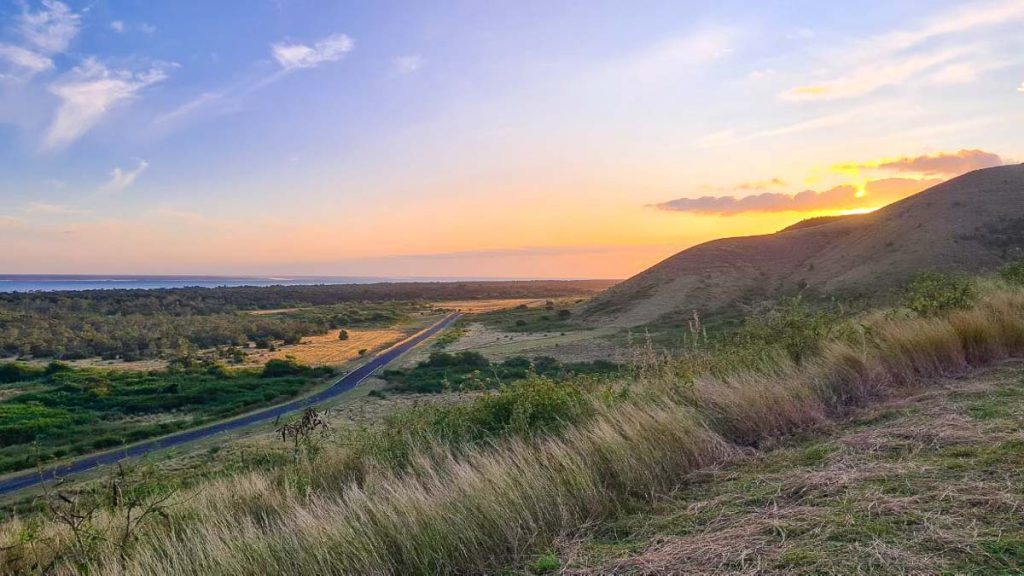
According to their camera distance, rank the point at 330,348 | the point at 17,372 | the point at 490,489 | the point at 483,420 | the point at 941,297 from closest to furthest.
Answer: the point at 490,489 → the point at 483,420 → the point at 941,297 → the point at 17,372 → the point at 330,348

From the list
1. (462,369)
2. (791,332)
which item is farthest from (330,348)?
(791,332)

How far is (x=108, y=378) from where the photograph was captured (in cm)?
3381

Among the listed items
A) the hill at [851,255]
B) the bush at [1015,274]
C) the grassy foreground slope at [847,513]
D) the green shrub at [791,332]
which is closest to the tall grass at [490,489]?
the grassy foreground slope at [847,513]

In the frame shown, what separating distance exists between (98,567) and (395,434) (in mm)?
3259

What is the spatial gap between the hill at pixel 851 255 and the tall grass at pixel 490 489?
32474 millimetres

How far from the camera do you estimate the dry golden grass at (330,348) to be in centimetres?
4272

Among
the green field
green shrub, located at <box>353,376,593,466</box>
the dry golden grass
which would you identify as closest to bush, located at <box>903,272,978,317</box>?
green shrub, located at <box>353,376,593,466</box>

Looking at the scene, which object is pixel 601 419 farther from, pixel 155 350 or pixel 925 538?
pixel 155 350

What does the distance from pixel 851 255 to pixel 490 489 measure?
5223 centimetres

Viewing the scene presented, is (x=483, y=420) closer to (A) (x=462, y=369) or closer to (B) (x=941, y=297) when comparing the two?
(B) (x=941, y=297)

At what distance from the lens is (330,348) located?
49.8 m

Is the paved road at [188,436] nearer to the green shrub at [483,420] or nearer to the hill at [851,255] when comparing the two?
the green shrub at [483,420]

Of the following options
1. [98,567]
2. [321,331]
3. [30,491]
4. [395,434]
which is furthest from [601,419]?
[321,331]

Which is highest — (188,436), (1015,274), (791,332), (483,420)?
(1015,274)
